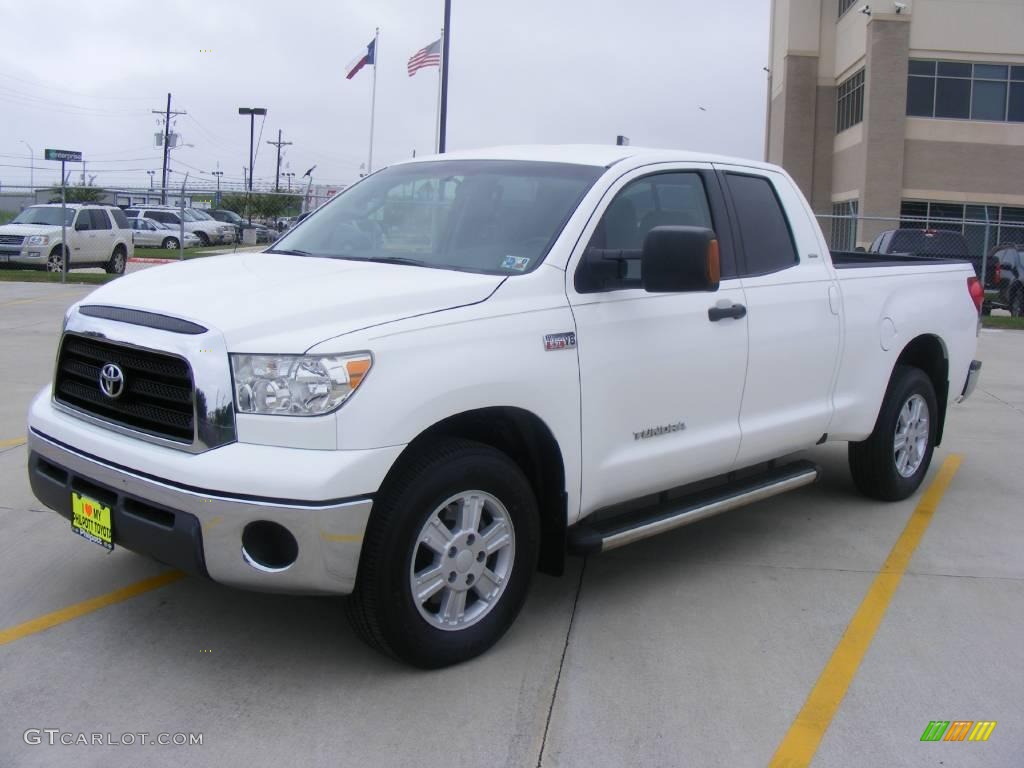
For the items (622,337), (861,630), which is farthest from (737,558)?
(622,337)

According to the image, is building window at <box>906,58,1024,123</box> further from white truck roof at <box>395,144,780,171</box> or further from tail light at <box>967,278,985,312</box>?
white truck roof at <box>395,144,780,171</box>

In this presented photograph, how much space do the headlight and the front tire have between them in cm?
39

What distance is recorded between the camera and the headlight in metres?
3.66

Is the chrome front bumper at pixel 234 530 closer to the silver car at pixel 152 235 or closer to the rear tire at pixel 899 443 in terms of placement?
the rear tire at pixel 899 443

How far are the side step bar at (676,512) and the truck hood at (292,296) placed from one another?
1141mm

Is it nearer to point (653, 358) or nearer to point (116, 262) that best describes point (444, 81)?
point (116, 262)

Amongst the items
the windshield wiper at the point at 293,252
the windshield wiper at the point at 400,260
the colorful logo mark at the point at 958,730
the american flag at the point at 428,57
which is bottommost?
the colorful logo mark at the point at 958,730

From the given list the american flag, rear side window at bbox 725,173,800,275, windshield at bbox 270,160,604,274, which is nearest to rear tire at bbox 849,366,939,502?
rear side window at bbox 725,173,800,275

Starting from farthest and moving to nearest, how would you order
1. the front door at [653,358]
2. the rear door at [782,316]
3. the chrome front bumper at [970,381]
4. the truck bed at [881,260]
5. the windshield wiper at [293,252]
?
the chrome front bumper at [970,381]
the truck bed at [881,260]
the rear door at [782,316]
the windshield wiper at [293,252]
the front door at [653,358]

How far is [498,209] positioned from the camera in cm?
487

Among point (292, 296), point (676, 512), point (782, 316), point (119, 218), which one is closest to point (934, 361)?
point (782, 316)

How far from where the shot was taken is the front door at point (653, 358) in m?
4.49

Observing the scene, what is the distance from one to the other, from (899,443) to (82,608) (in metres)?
4.68

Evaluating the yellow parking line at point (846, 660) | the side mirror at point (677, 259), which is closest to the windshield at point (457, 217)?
the side mirror at point (677, 259)
